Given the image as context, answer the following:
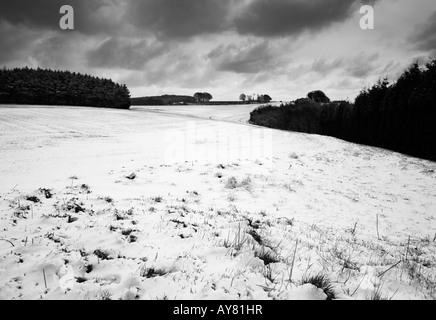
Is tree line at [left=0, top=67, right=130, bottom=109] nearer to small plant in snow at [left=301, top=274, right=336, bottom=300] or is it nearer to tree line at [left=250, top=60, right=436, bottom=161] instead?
tree line at [left=250, top=60, right=436, bottom=161]

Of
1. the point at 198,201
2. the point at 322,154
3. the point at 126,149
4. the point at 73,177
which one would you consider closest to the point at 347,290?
the point at 198,201

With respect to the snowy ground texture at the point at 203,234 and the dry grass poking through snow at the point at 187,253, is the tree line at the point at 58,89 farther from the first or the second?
the dry grass poking through snow at the point at 187,253

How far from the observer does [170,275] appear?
291cm

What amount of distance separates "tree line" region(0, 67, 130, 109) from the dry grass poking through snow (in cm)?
4308

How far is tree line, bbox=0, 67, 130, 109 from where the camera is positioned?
1453 inches

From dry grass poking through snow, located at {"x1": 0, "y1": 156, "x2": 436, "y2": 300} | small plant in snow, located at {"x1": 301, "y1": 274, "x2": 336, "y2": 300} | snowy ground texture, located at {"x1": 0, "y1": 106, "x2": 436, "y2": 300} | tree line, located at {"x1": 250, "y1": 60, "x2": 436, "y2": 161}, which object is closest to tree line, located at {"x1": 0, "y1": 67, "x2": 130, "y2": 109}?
snowy ground texture, located at {"x1": 0, "y1": 106, "x2": 436, "y2": 300}

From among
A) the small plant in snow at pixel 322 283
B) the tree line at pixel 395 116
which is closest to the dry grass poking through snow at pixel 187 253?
the small plant in snow at pixel 322 283

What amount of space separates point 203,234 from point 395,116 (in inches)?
978

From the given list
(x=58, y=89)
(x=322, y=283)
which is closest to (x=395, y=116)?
(x=322, y=283)

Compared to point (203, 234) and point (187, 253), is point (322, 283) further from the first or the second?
point (203, 234)

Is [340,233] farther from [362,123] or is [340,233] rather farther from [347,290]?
[362,123]

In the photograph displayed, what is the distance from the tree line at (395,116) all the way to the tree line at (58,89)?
38223 millimetres

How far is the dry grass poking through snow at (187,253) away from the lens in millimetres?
2719

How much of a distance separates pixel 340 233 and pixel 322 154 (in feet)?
40.8
